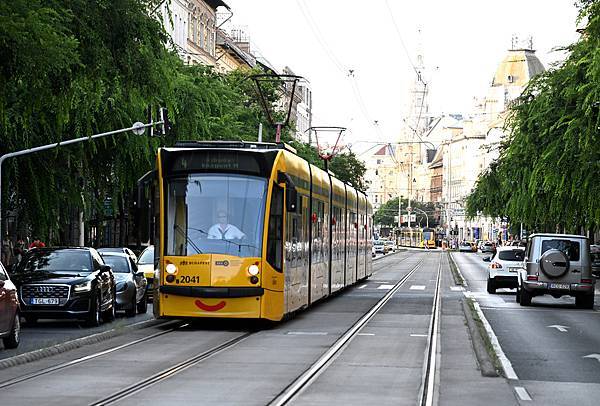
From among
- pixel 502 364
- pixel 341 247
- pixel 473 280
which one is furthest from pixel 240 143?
pixel 473 280

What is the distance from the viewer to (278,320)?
2506 cm

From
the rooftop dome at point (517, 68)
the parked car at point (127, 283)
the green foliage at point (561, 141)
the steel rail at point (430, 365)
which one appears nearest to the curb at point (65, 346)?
the parked car at point (127, 283)

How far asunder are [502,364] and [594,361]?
1.95 m

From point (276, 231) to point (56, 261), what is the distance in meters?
5.00

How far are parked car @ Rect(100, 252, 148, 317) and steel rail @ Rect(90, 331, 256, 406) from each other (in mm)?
7879

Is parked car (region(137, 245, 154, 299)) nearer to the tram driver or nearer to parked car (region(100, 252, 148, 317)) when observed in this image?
parked car (region(100, 252, 148, 317))

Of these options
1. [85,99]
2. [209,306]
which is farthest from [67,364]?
[85,99]

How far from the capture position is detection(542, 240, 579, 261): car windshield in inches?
1447

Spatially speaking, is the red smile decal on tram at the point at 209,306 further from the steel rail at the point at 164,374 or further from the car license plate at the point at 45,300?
the car license plate at the point at 45,300

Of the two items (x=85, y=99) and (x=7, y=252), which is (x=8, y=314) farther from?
(x=7, y=252)

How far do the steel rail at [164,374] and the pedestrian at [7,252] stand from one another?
51.3 ft

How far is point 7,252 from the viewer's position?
36.6 metres

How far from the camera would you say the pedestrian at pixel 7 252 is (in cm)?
3653

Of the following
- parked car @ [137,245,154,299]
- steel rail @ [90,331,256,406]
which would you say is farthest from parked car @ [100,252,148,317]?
steel rail @ [90,331,256,406]
